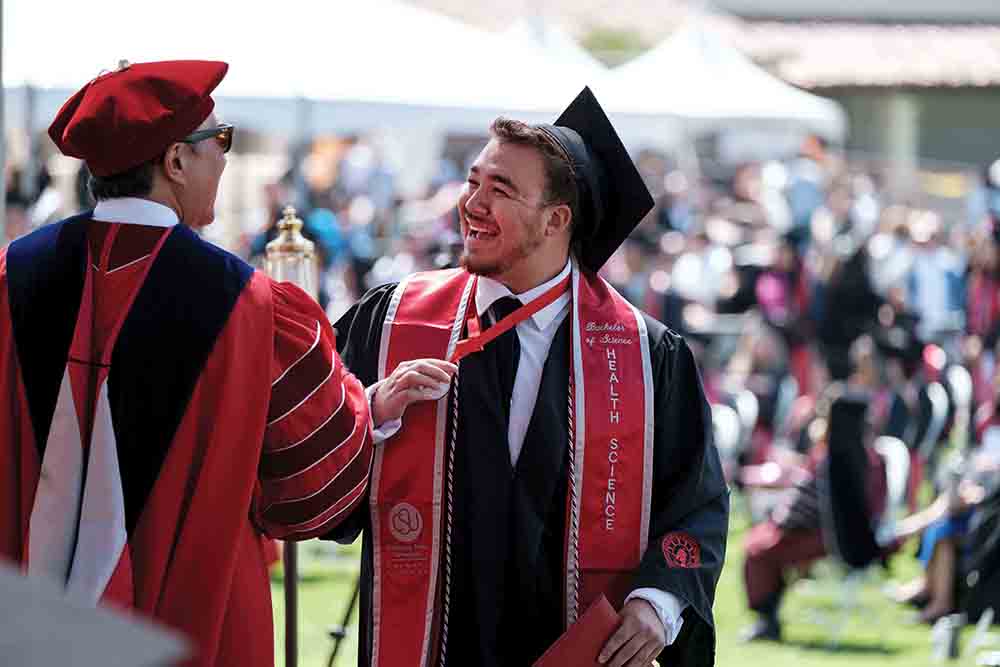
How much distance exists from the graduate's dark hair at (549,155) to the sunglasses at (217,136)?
1.78ft

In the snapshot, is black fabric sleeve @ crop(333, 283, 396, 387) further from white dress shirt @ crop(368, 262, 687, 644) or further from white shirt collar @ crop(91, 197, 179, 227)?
white shirt collar @ crop(91, 197, 179, 227)

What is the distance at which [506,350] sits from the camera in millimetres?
3574

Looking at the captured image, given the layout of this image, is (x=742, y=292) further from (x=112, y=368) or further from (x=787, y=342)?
(x=112, y=368)

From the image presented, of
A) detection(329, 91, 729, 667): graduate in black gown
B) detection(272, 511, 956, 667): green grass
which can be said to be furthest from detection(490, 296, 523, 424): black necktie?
detection(272, 511, 956, 667): green grass

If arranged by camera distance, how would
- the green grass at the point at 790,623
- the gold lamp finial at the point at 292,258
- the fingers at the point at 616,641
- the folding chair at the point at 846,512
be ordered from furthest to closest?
the folding chair at the point at 846,512 < the green grass at the point at 790,623 < the gold lamp finial at the point at 292,258 < the fingers at the point at 616,641

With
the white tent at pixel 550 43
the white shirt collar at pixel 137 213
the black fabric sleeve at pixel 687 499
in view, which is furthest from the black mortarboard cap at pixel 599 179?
the white tent at pixel 550 43

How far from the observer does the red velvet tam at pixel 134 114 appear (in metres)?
3.18

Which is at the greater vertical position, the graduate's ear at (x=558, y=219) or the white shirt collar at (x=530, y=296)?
the graduate's ear at (x=558, y=219)

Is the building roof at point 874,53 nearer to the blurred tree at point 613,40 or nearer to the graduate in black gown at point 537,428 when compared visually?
the blurred tree at point 613,40

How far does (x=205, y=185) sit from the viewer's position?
3320 mm

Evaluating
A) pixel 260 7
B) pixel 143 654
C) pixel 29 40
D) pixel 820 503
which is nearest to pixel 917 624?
pixel 820 503

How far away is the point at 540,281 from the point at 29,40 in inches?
239

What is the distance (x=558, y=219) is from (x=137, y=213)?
84 centimetres

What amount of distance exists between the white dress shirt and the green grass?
434cm
